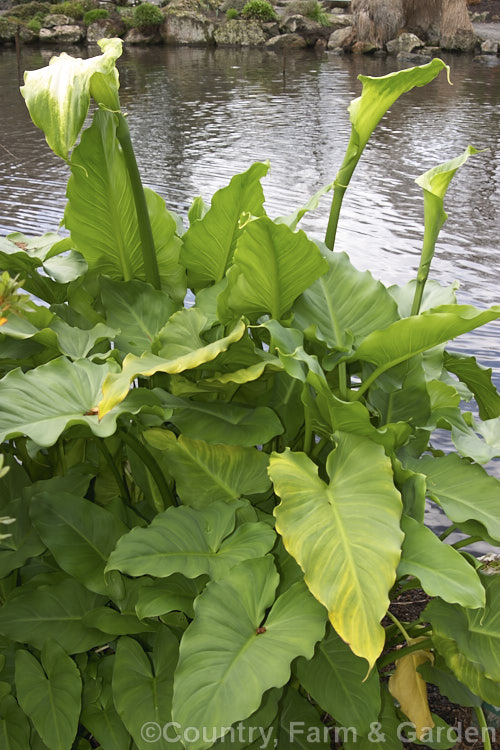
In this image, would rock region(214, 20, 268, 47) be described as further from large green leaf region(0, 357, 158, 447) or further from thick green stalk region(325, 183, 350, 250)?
large green leaf region(0, 357, 158, 447)

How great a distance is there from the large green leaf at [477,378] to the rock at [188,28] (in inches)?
535

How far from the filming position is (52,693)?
1.05m

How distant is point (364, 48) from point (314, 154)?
296 inches

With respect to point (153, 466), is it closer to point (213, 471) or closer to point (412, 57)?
point (213, 471)

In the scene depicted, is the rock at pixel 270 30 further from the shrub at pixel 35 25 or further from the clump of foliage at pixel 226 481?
the clump of foliage at pixel 226 481

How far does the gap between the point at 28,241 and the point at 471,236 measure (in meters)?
3.19

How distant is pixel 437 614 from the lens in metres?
0.94

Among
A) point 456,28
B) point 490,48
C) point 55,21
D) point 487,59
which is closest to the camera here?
→ point 487,59

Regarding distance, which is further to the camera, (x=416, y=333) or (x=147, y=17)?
(x=147, y=17)

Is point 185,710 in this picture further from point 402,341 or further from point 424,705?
point 402,341

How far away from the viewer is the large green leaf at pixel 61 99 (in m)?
0.94

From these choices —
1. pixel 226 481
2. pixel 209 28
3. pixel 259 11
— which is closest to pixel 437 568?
pixel 226 481

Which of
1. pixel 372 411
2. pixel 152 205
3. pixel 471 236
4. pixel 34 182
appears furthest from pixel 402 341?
pixel 34 182

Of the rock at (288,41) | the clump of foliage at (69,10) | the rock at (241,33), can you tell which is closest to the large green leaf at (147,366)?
the rock at (288,41)
